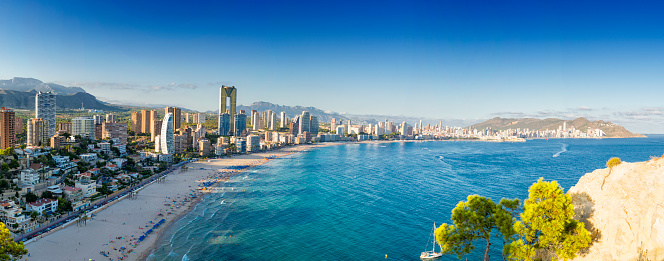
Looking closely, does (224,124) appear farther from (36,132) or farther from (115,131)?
A: (36,132)

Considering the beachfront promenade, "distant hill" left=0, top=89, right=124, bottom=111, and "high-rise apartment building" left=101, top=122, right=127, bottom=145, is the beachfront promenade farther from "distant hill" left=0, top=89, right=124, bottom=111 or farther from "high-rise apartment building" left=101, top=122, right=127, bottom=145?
"distant hill" left=0, top=89, right=124, bottom=111

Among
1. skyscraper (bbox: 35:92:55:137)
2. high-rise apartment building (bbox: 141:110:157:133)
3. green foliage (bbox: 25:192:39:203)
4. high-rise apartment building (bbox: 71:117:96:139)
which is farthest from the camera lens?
high-rise apartment building (bbox: 141:110:157:133)

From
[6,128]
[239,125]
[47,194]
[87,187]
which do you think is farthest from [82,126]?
[239,125]

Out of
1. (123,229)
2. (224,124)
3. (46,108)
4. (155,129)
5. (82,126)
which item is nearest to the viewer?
(123,229)

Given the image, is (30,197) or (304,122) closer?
(30,197)

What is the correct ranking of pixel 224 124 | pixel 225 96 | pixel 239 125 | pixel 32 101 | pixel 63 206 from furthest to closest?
pixel 225 96 → pixel 32 101 → pixel 239 125 → pixel 224 124 → pixel 63 206

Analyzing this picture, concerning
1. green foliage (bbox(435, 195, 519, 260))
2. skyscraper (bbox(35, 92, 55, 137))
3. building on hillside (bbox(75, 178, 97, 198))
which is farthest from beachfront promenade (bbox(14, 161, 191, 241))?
skyscraper (bbox(35, 92, 55, 137))

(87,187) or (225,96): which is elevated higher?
(225,96)
